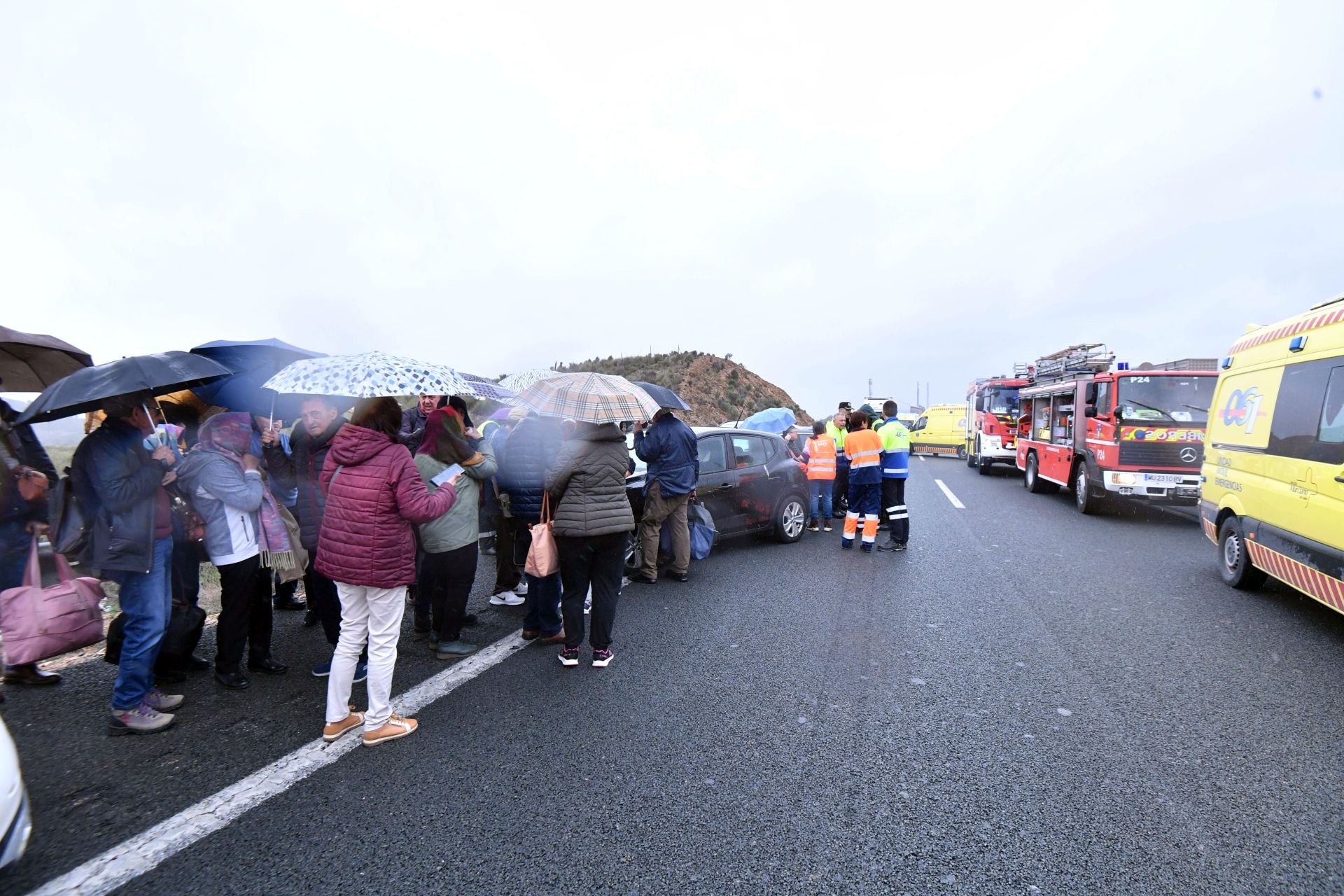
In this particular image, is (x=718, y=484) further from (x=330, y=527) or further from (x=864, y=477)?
(x=330, y=527)

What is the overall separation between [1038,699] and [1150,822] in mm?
1208

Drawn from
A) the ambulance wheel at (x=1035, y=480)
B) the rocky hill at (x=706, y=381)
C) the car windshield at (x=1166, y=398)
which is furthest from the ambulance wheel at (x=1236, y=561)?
the rocky hill at (x=706, y=381)

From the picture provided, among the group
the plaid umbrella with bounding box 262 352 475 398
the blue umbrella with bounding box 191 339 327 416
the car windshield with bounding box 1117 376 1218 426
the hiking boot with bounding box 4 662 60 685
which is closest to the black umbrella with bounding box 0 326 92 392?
the blue umbrella with bounding box 191 339 327 416

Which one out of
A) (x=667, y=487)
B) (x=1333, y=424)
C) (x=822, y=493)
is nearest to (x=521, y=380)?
(x=667, y=487)

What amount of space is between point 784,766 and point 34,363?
19.6 feet

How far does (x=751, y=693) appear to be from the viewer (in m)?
4.03

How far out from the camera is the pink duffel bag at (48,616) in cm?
358

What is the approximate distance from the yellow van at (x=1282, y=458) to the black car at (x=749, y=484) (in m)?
4.47

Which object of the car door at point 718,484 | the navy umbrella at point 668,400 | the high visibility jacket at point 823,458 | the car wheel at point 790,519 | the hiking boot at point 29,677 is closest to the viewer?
the hiking boot at point 29,677

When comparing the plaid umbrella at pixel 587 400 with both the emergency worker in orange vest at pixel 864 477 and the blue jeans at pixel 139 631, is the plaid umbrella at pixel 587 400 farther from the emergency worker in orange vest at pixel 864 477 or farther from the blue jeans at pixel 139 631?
the emergency worker in orange vest at pixel 864 477

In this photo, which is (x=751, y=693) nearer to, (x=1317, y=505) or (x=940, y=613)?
(x=940, y=613)

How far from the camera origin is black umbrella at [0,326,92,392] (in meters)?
4.78

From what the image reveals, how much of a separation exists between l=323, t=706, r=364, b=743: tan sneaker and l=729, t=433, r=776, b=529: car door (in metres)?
5.14

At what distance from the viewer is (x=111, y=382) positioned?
3.29 meters
